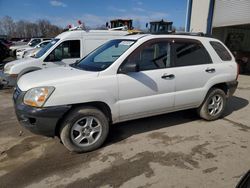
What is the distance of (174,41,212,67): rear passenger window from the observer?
4551mm

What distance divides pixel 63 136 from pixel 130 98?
4.06ft

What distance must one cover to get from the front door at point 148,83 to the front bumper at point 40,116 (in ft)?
3.30

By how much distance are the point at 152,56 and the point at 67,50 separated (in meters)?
4.67

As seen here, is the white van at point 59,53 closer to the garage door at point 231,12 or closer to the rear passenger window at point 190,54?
the rear passenger window at point 190,54

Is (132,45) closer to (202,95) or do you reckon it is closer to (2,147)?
(202,95)

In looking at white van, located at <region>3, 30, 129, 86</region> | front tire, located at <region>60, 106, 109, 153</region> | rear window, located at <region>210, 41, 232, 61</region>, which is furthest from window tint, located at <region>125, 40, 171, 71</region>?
white van, located at <region>3, 30, 129, 86</region>

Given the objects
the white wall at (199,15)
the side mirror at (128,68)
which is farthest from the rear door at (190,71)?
the white wall at (199,15)

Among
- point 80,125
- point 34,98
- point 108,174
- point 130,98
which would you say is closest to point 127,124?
point 130,98

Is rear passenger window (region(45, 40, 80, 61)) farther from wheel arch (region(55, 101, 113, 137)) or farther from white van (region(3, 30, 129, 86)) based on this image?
wheel arch (region(55, 101, 113, 137))

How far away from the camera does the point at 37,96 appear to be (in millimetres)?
3461

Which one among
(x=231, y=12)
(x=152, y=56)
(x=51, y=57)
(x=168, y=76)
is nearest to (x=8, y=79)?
(x=51, y=57)

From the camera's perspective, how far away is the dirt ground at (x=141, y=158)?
124 inches

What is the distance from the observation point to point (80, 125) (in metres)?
3.80

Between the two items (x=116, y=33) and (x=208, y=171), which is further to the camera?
(x=116, y=33)
